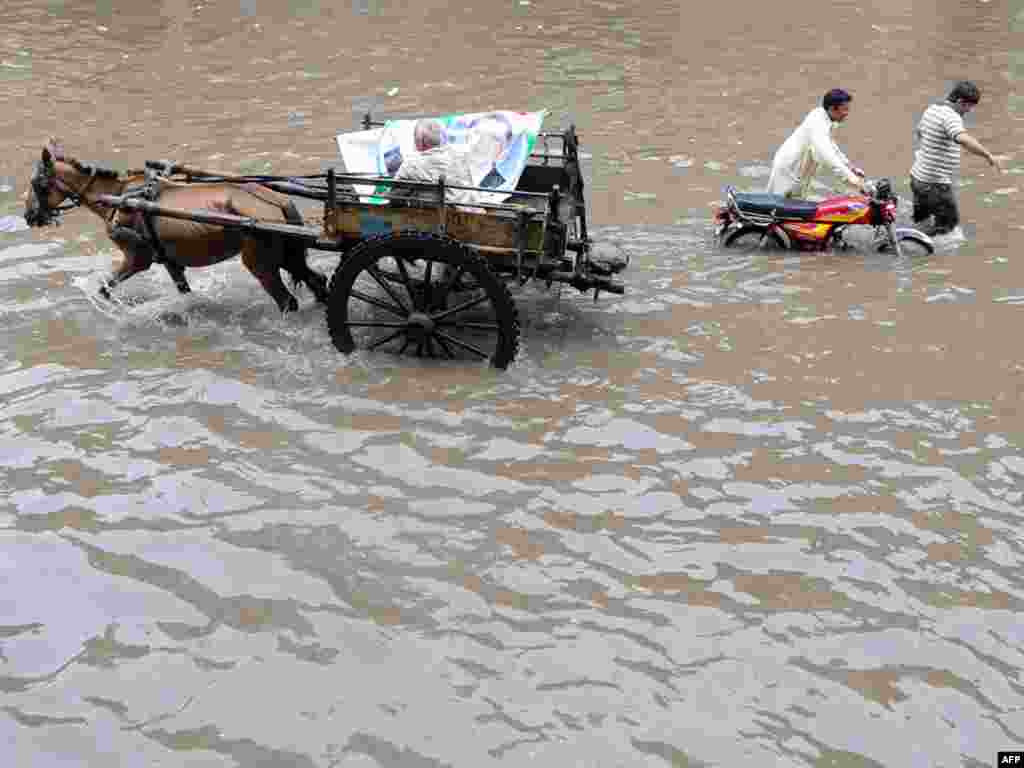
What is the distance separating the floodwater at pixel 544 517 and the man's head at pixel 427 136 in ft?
5.37

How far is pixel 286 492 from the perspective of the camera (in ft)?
20.5

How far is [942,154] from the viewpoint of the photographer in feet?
32.3

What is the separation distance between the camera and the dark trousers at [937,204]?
9.98 metres

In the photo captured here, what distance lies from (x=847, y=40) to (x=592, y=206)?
9.87 metres

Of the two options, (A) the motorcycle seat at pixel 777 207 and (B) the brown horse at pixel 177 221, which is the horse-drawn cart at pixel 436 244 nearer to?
(B) the brown horse at pixel 177 221

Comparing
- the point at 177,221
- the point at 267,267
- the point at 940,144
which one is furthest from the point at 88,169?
the point at 940,144

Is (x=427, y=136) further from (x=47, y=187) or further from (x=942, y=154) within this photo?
(x=942, y=154)

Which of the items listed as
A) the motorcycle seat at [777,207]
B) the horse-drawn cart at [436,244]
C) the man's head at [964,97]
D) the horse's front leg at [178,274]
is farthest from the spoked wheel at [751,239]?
the horse's front leg at [178,274]

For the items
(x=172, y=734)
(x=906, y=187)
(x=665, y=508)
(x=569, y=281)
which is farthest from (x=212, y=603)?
(x=906, y=187)

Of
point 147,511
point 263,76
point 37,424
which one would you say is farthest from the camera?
point 263,76

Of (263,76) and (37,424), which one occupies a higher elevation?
(263,76)

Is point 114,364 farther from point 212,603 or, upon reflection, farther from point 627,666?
point 627,666

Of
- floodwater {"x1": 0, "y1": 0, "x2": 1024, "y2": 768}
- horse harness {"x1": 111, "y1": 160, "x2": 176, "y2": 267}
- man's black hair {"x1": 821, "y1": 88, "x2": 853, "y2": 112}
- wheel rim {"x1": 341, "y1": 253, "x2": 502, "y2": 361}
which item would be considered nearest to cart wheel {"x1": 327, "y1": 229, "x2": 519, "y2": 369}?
wheel rim {"x1": 341, "y1": 253, "x2": 502, "y2": 361}

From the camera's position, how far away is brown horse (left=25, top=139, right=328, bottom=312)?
25.5ft
